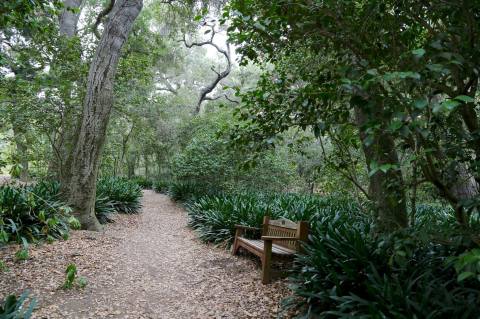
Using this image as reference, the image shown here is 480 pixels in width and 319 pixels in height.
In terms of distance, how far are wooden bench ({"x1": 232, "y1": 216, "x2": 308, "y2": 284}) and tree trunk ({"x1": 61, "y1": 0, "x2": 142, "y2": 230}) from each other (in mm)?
3479

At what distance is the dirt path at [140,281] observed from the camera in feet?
12.9

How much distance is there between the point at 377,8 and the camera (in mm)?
2594

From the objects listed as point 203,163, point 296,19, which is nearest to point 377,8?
point 296,19

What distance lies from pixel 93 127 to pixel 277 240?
186 inches

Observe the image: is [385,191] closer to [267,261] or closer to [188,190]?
[267,261]

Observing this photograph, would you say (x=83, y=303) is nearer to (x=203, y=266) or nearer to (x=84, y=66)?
(x=203, y=266)

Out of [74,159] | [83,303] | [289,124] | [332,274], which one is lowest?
[83,303]

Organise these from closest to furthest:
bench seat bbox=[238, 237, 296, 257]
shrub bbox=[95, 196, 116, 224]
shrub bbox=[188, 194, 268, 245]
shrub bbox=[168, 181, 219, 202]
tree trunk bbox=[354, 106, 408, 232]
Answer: tree trunk bbox=[354, 106, 408, 232] → bench seat bbox=[238, 237, 296, 257] → shrub bbox=[188, 194, 268, 245] → shrub bbox=[95, 196, 116, 224] → shrub bbox=[168, 181, 219, 202]

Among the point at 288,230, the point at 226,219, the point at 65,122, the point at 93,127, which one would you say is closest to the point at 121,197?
the point at 65,122

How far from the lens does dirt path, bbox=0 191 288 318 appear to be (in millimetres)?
3920

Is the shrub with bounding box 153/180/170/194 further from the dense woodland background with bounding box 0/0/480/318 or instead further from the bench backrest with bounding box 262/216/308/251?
the bench backrest with bounding box 262/216/308/251

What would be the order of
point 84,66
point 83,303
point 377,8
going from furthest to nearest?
1. point 84,66
2. point 83,303
3. point 377,8

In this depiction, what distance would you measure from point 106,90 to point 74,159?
1.66 m

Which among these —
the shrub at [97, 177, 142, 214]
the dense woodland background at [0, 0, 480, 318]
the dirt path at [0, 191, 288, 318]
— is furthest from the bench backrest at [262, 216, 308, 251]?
the shrub at [97, 177, 142, 214]
